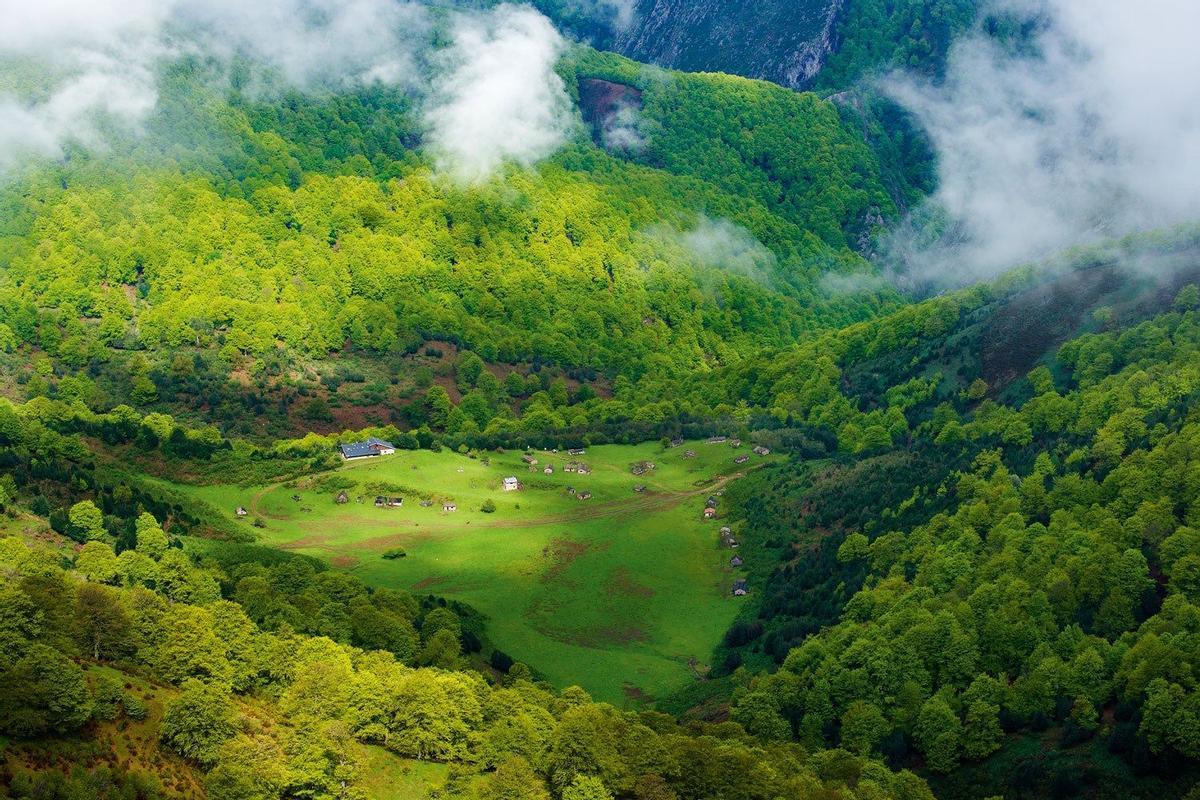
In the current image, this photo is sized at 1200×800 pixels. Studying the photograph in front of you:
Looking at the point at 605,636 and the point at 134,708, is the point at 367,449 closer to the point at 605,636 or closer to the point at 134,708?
the point at 605,636

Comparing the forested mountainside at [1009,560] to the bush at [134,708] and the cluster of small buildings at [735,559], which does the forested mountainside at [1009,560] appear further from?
the bush at [134,708]

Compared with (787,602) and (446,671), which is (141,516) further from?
(787,602)

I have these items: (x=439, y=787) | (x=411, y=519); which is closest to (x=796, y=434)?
(x=411, y=519)

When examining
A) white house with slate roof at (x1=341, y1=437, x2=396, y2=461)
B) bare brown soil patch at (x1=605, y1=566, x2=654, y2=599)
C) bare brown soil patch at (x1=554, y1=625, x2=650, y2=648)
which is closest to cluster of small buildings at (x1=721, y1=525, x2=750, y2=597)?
bare brown soil patch at (x1=605, y1=566, x2=654, y2=599)

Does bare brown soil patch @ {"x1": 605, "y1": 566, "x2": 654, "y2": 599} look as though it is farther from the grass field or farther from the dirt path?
the dirt path

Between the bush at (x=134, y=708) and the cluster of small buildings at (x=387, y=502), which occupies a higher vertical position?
the cluster of small buildings at (x=387, y=502)

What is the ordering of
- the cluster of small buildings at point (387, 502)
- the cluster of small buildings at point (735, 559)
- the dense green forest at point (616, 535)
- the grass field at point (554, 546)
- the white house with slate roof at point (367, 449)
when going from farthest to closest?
the white house with slate roof at point (367, 449) → the cluster of small buildings at point (387, 502) → the cluster of small buildings at point (735, 559) → the grass field at point (554, 546) → the dense green forest at point (616, 535)

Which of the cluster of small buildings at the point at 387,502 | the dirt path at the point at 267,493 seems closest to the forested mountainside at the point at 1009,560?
the cluster of small buildings at the point at 387,502

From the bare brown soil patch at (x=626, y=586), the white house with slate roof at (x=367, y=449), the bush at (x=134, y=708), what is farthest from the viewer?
the white house with slate roof at (x=367, y=449)
